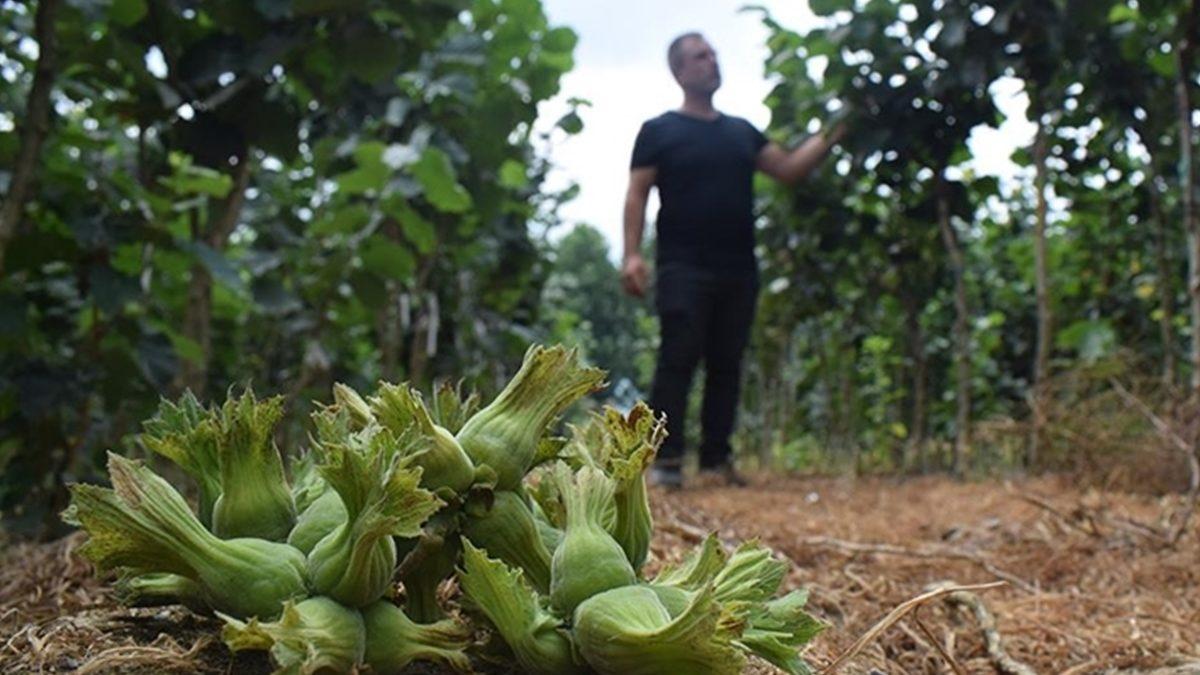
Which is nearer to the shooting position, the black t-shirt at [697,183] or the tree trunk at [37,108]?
the tree trunk at [37,108]

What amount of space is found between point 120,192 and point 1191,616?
279cm

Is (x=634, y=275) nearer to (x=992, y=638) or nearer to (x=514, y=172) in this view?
(x=514, y=172)

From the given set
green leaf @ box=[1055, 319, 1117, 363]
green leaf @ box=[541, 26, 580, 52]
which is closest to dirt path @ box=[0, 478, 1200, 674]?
green leaf @ box=[541, 26, 580, 52]

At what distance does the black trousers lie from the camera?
4.67 meters

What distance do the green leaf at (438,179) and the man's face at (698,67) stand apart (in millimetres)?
1264

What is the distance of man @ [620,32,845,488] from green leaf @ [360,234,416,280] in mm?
1074

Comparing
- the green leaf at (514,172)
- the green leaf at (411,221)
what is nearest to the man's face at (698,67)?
the green leaf at (514,172)

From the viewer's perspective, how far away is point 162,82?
9.83 ft

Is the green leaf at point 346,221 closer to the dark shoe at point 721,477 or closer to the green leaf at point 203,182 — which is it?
the green leaf at point 203,182

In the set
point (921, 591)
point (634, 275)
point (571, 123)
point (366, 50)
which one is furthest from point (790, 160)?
point (921, 591)

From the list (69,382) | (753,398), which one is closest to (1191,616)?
(69,382)

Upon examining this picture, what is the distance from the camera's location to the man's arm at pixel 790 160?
498 centimetres

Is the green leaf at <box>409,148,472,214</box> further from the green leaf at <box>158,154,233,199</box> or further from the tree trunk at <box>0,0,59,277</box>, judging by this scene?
the tree trunk at <box>0,0,59,277</box>

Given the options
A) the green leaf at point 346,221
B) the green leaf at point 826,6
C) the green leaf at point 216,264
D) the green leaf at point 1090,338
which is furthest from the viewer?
the green leaf at point 1090,338
